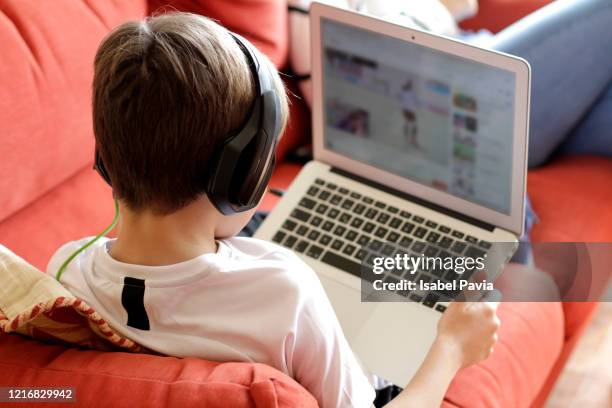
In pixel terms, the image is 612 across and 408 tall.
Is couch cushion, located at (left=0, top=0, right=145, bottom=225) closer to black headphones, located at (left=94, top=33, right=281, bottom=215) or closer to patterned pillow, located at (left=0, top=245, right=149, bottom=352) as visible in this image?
patterned pillow, located at (left=0, top=245, right=149, bottom=352)

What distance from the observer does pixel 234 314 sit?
847mm

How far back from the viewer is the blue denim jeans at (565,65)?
4.34 ft

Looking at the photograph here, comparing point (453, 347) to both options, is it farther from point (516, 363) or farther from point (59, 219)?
point (59, 219)

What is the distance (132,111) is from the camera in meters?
0.77

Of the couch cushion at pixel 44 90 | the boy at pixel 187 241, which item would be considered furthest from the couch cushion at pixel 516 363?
the couch cushion at pixel 44 90

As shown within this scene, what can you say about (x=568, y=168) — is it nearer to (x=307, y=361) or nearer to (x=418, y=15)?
(x=418, y=15)

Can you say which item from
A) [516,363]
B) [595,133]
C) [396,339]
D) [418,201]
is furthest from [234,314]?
[595,133]

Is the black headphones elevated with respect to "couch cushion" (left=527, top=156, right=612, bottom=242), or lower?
elevated

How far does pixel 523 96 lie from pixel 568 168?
0.53 m

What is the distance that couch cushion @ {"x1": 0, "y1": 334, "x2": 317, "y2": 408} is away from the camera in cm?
72

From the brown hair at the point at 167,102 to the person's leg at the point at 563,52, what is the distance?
0.66 meters

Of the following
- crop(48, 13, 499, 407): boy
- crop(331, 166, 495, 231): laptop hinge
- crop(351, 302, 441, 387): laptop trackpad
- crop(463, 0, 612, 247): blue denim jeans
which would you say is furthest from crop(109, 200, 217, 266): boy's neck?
crop(463, 0, 612, 247): blue denim jeans

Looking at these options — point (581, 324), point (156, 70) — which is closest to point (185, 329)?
point (156, 70)

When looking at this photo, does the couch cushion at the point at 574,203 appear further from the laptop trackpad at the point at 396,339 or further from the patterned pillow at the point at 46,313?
the patterned pillow at the point at 46,313
